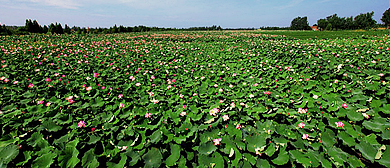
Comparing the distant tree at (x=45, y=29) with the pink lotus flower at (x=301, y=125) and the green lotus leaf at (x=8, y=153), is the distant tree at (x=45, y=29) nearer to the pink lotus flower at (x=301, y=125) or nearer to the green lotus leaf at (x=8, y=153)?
the green lotus leaf at (x=8, y=153)

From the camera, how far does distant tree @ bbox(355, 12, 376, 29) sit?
63.6 m

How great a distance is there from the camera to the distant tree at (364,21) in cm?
6362

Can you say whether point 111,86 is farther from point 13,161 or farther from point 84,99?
point 13,161

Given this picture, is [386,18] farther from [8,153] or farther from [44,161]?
[8,153]

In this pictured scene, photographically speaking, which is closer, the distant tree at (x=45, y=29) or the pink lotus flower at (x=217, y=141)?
the pink lotus flower at (x=217, y=141)

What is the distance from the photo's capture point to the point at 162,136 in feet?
6.31

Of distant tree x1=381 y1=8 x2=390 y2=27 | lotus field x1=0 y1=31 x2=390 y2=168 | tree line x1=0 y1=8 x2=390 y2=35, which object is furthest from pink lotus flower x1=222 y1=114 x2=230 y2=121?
distant tree x1=381 y1=8 x2=390 y2=27

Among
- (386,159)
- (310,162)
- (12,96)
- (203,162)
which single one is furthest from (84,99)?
(386,159)

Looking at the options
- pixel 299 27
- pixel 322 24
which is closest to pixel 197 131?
pixel 322 24

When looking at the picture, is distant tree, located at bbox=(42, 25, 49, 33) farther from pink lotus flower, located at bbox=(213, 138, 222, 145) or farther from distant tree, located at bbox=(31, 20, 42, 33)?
pink lotus flower, located at bbox=(213, 138, 222, 145)

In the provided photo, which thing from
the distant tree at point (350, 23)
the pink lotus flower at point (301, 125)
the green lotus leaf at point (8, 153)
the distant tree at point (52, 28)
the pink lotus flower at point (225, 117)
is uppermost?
the distant tree at point (350, 23)

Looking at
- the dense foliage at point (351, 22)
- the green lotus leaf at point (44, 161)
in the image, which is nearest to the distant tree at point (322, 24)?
the dense foliage at point (351, 22)

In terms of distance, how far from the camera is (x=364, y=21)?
2520 inches

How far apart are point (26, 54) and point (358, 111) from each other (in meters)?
10.7
